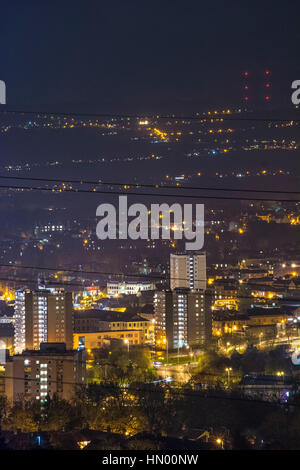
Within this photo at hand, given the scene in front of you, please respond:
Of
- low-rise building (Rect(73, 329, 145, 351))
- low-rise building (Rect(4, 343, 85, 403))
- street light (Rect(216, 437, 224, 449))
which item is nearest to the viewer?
street light (Rect(216, 437, 224, 449))

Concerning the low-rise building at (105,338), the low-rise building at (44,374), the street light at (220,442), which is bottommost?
the street light at (220,442)

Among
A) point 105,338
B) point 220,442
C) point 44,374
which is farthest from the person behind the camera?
point 105,338

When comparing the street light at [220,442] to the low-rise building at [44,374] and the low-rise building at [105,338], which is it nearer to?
the low-rise building at [44,374]

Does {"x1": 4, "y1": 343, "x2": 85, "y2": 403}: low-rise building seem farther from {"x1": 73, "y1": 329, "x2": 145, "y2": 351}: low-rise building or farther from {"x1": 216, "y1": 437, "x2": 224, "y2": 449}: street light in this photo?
{"x1": 73, "y1": 329, "x2": 145, "y2": 351}: low-rise building

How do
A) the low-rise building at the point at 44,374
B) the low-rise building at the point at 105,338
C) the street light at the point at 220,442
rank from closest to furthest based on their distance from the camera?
the street light at the point at 220,442 → the low-rise building at the point at 44,374 → the low-rise building at the point at 105,338

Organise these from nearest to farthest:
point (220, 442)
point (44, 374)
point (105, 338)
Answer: point (220, 442) → point (44, 374) → point (105, 338)

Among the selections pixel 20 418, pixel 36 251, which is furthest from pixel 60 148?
pixel 20 418

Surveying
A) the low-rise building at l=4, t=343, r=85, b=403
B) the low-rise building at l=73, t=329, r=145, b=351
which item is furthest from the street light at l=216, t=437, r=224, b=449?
the low-rise building at l=73, t=329, r=145, b=351

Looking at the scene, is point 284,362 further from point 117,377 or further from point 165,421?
point 165,421

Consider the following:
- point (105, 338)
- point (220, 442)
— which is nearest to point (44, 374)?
point (220, 442)

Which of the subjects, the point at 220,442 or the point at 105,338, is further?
the point at 105,338

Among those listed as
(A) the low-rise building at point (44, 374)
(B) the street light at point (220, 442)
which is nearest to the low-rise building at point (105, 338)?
(A) the low-rise building at point (44, 374)

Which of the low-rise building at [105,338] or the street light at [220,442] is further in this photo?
the low-rise building at [105,338]

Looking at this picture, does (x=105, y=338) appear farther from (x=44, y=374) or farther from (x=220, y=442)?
(x=220, y=442)
